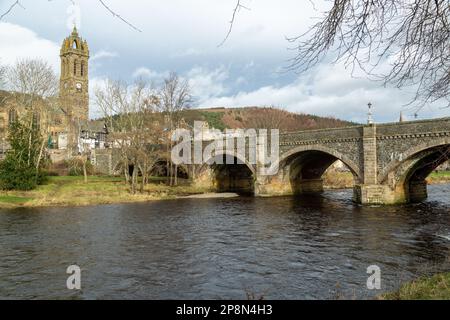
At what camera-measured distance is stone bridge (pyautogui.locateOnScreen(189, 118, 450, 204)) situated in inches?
1047

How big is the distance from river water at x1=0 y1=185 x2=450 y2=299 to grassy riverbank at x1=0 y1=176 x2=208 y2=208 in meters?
6.69

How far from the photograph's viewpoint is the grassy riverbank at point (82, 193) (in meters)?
32.1

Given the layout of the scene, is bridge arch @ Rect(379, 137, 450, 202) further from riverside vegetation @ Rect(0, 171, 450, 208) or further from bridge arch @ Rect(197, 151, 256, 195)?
riverside vegetation @ Rect(0, 171, 450, 208)

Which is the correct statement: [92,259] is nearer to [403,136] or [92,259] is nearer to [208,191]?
[403,136]

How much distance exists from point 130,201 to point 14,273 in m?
23.2

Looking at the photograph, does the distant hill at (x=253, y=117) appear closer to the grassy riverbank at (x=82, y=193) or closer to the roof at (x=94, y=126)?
the roof at (x=94, y=126)

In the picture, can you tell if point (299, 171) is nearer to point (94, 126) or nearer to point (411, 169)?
point (411, 169)

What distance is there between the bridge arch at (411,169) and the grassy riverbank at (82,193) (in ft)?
69.2

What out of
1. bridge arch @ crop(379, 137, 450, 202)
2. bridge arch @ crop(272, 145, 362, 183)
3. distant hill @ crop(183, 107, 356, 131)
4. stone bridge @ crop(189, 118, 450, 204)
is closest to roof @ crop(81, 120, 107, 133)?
distant hill @ crop(183, 107, 356, 131)

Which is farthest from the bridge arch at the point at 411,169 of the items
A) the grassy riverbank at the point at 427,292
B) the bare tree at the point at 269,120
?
the bare tree at the point at 269,120

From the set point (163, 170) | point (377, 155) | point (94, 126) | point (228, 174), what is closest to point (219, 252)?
point (377, 155)

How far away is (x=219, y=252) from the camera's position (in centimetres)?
1479
